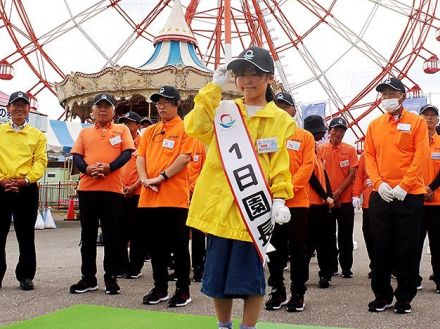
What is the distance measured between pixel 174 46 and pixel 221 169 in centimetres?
1406

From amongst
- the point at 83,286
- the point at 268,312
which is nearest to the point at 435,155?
the point at 268,312

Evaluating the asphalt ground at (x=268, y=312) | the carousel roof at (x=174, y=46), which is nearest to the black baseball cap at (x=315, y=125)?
the asphalt ground at (x=268, y=312)

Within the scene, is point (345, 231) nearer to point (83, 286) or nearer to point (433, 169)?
point (433, 169)

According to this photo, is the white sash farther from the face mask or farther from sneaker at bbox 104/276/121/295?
sneaker at bbox 104/276/121/295

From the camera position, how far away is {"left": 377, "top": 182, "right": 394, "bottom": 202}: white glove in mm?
3414

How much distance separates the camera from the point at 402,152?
3.52m

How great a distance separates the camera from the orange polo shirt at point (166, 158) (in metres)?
3.77

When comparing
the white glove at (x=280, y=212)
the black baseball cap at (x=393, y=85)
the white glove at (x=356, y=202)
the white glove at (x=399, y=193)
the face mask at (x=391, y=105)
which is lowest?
the white glove at (x=356, y=202)

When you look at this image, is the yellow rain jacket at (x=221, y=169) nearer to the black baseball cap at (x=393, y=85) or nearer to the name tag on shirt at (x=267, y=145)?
the name tag on shirt at (x=267, y=145)

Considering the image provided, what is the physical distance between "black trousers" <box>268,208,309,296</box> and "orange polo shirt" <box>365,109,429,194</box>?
1.91ft

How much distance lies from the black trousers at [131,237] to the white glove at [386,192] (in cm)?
243

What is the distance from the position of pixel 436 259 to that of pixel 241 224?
2666 mm

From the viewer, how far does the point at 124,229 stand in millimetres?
5277

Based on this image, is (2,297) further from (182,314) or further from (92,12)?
(92,12)
